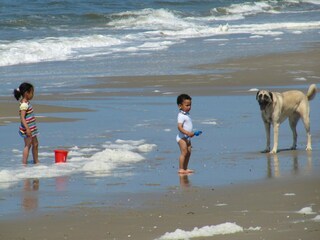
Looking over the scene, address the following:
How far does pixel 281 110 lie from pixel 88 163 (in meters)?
2.78

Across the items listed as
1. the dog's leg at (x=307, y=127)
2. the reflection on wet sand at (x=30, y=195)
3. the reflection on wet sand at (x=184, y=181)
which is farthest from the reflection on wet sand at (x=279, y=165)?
the reflection on wet sand at (x=30, y=195)

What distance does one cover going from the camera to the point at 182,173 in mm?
10305

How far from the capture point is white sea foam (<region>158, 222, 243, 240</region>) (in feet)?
23.7

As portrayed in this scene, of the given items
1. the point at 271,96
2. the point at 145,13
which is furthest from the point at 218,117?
the point at 145,13

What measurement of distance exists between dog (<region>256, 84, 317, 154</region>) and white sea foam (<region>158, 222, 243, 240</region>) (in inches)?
172

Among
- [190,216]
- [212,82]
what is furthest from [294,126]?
[212,82]

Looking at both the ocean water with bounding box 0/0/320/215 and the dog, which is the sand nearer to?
the ocean water with bounding box 0/0/320/215

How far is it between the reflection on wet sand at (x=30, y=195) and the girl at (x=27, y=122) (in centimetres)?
144

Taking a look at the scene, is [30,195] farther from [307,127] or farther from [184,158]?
[307,127]

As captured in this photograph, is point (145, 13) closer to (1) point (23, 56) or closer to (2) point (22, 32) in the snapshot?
(2) point (22, 32)

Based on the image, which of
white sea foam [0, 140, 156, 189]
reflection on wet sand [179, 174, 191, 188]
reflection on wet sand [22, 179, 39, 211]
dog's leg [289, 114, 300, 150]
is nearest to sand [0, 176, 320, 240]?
reflection on wet sand [179, 174, 191, 188]

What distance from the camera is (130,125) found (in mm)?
14102

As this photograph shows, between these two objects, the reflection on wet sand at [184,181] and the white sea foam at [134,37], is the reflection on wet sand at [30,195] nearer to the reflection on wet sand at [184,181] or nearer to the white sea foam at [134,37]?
the reflection on wet sand at [184,181]

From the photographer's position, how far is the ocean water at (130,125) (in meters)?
9.89
